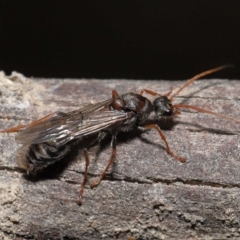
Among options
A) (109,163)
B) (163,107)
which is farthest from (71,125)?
(163,107)

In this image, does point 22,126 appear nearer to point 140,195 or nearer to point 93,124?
point 93,124

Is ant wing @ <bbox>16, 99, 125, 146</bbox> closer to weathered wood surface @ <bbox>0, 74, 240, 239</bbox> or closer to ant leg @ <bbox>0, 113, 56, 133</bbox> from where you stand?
ant leg @ <bbox>0, 113, 56, 133</bbox>

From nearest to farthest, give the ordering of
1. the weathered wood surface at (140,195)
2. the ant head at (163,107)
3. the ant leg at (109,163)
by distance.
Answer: the weathered wood surface at (140,195)
the ant leg at (109,163)
the ant head at (163,107)

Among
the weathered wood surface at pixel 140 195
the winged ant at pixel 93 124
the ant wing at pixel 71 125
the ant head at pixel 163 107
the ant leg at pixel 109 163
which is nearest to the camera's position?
the weathered wood surface at pixel 140 195

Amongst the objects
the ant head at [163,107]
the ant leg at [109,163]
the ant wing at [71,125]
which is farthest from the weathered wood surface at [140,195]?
the ant head at [163,107]

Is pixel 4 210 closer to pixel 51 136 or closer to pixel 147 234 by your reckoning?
pixel 51 136

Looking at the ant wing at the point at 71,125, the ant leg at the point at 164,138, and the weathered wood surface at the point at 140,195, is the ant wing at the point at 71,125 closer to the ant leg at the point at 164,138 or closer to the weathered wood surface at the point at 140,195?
the weathered wood surface at the point at 140,195
